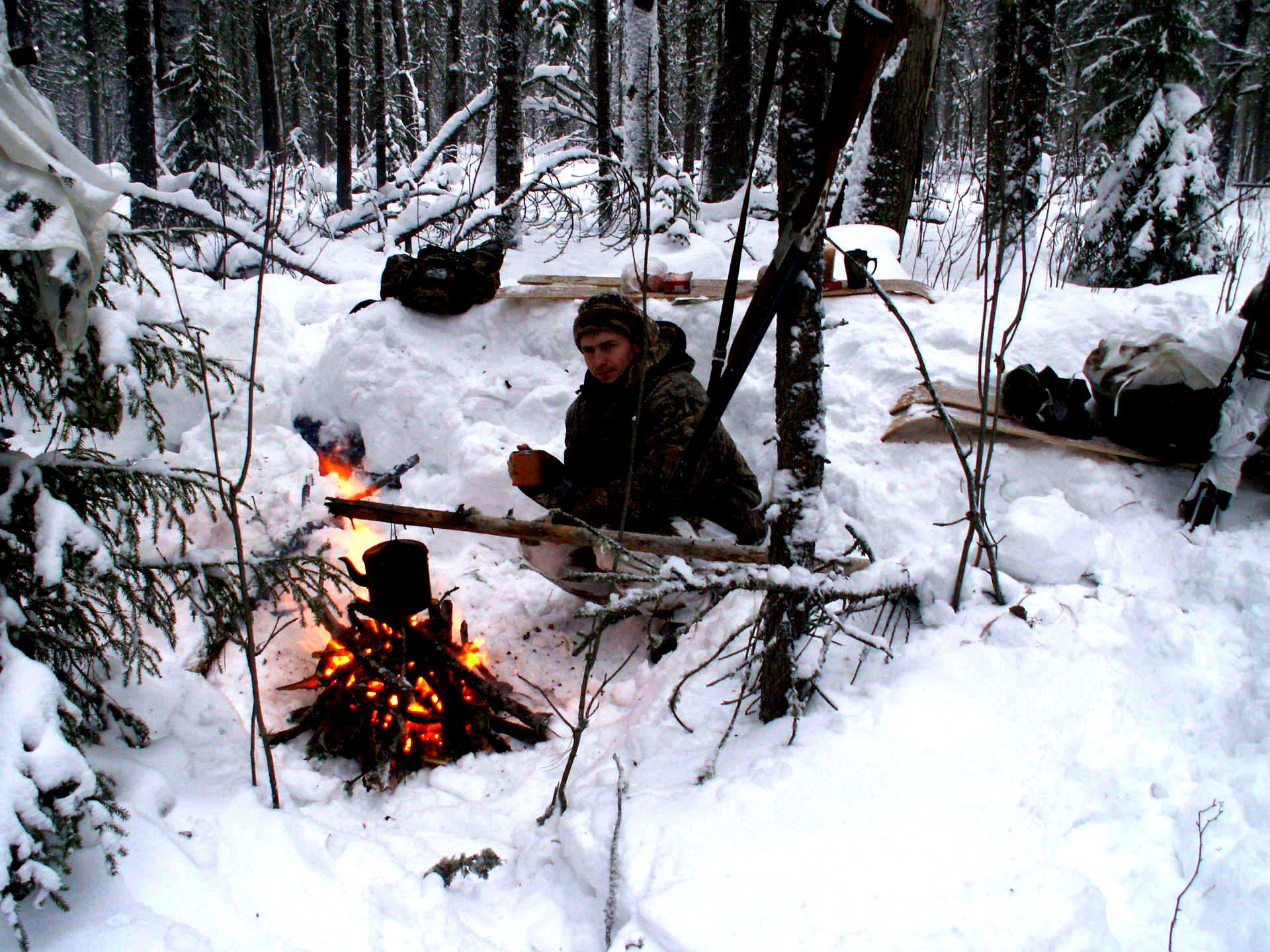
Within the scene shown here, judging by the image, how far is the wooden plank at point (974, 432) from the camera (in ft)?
10.8

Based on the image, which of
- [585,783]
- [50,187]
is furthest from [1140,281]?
[50,187]

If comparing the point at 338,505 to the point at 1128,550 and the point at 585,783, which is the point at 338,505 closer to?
the point at 585,783

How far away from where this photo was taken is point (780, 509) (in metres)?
2.13

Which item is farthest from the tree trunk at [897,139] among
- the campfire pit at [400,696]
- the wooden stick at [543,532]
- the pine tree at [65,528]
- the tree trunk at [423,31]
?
the tree trunk at [423,31]

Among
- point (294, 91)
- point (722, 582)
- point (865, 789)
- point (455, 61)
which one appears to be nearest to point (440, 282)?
point (722, 582)

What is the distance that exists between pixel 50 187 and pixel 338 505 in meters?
1.83

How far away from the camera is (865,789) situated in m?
1.94

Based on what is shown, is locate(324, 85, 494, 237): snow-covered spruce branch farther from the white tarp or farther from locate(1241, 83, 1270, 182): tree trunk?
locate(1241, 83, 1270, 182): tree trunk

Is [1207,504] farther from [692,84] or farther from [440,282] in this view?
[692,84]

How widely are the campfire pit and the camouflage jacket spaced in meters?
0.89

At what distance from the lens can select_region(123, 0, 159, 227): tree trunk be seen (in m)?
11.2

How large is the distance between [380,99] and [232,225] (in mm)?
10807

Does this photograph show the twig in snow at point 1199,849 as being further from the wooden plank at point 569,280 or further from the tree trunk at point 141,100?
the tree trunk at point 141,100

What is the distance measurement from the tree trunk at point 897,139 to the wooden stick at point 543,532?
5926mm
